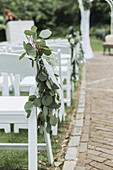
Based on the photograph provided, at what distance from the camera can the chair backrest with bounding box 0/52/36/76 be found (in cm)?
234

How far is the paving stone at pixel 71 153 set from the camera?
123 inches

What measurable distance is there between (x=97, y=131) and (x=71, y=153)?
782 millimetres

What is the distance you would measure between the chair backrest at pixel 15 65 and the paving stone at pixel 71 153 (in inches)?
45.5

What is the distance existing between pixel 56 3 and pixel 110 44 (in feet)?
52.4

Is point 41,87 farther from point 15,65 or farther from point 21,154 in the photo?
point 21,154

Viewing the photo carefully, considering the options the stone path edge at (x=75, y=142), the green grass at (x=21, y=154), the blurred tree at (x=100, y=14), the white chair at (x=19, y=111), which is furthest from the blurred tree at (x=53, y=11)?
the white chair at (x=19, y=111)

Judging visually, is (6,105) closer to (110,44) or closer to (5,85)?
(5,85)

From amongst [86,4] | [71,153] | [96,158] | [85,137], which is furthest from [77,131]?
[86,4]

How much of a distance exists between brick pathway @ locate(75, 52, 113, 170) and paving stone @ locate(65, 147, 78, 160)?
0.17ft

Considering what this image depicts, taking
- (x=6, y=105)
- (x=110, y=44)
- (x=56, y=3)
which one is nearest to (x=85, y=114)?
(x=6, y=105)

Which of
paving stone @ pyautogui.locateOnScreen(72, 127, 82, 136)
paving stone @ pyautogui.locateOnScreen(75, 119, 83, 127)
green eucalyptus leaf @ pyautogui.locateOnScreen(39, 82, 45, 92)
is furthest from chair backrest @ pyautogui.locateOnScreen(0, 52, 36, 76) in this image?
paving stone @ pyautogui.locateOnScreen(75, 119, 83, 127)

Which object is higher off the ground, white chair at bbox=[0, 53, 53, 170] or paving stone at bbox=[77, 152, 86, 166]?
white chair at bbox=[0, 53, 53, 170]

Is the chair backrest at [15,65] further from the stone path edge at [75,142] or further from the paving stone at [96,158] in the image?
the paving stone at [96,158]

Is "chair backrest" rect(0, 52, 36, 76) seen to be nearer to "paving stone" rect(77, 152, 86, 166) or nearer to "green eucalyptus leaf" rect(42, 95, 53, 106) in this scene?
"green eucalyptus leaf" rect(42, 95, 53, 106)
